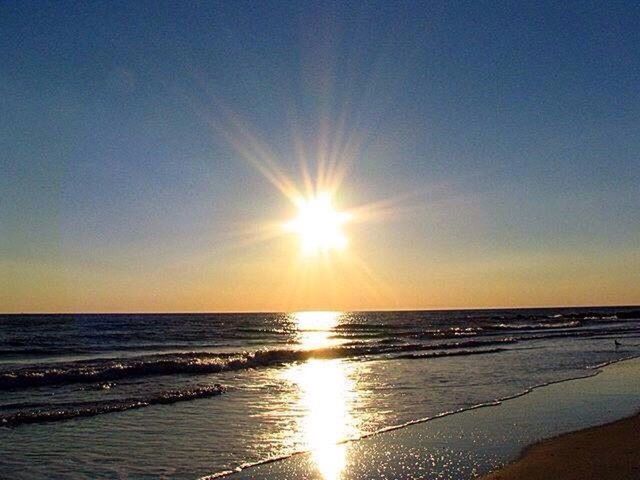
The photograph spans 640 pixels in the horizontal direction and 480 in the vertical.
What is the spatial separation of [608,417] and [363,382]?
9288 mm

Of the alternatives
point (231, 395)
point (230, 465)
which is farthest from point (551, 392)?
point (230, 465)

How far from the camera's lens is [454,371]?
2550 cm

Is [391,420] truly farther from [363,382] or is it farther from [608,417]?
[363,382]

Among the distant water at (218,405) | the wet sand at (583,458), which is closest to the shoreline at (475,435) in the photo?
the wet sand at (583,458)

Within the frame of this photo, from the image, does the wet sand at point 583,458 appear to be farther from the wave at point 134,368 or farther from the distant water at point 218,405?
the wave at point 134,368

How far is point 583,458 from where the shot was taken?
10.2 metres

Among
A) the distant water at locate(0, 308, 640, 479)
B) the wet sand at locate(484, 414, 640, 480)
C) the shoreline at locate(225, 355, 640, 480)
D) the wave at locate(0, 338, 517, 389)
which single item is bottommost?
the wet sand at locate(484, 414, 640, 480)

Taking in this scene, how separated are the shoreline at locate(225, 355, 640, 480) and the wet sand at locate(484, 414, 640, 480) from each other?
0.27m

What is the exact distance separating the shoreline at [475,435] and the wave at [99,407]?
270 inches

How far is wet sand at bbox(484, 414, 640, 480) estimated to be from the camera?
9164 mm

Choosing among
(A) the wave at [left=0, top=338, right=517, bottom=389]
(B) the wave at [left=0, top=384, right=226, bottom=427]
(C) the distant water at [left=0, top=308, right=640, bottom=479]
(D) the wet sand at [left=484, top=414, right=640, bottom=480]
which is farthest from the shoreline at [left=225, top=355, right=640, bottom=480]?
(A) the wave at [left=0, top=338, right=517, bottom=389]

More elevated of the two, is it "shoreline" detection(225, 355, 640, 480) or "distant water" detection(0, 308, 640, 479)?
"distant water" detection(0, 308, 640, 479)

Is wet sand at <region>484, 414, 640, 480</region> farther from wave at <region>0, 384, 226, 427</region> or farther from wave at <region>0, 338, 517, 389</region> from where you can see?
wave at <region>0, 338, 517, 389</region>

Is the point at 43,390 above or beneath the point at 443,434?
above
